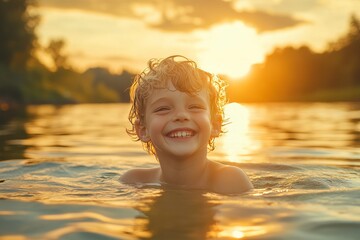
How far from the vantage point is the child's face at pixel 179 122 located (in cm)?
436

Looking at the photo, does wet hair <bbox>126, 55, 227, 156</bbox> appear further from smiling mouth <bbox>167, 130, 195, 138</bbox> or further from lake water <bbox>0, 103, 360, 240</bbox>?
lake water <bbox>0, 103, 360, 240</bbox>

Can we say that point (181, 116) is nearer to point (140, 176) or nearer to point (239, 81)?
point (140, 176)

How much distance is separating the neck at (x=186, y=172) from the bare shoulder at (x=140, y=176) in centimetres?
41

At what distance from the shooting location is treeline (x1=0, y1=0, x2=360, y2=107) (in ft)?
157

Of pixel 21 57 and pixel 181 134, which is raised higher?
pixel 21 57

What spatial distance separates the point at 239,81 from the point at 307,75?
11.7 m

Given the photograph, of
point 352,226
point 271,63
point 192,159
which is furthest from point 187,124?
point 271,63

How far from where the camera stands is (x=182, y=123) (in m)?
4.31

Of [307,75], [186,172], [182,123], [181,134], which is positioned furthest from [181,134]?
[307,75]

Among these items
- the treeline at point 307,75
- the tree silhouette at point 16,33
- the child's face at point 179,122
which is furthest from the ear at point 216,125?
the treeline at point 307,75

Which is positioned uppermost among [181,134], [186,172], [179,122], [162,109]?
[162,109]

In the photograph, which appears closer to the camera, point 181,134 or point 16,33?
point 181,134

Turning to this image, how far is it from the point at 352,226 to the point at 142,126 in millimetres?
2715

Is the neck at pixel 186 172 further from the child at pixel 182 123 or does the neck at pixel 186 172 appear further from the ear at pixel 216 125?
the ear at pixel 216 125
